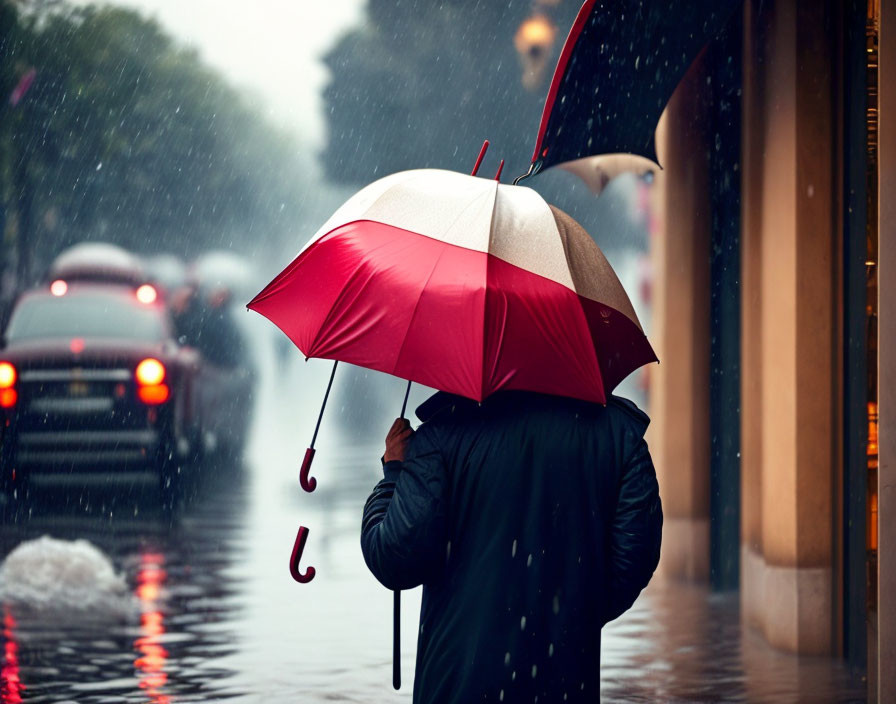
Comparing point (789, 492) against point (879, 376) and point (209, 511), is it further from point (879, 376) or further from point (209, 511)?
point (209, 511)

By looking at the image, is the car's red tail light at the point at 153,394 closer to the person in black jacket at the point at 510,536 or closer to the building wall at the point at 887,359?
the building wall at the point at 887,359

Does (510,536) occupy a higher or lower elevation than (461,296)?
lower

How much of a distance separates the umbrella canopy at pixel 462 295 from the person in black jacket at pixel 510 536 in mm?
123

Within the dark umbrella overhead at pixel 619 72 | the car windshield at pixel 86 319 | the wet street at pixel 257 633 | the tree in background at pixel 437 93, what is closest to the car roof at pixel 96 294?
the car windshield at pixel 86 319

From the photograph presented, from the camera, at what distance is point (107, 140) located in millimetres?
30859

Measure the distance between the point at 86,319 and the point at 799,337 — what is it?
7496mm

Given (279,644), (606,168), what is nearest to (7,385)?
(279,644)

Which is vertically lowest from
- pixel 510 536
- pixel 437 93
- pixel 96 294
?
pixel 510 536

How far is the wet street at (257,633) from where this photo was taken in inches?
262

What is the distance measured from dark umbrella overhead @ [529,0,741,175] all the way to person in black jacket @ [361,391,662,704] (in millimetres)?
2162

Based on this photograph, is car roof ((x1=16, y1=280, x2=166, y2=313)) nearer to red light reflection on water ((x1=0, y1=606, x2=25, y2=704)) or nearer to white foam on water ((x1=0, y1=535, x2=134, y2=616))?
white foam on water ((x1=0, y1=535, x2=134, y2=616))

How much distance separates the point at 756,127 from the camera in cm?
822

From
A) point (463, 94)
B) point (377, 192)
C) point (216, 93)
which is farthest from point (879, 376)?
point (216, 93)

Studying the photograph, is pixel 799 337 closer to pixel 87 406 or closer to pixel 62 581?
pixel 62 581
